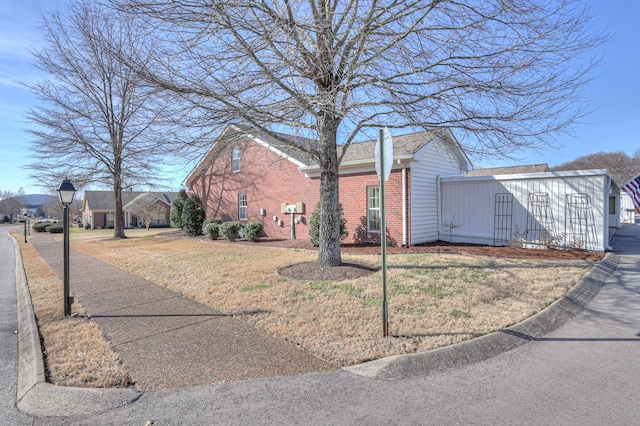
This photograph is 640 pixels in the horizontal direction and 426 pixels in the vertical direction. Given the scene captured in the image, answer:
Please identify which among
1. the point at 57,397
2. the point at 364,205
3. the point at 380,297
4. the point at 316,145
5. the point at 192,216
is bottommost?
the point at 57,397

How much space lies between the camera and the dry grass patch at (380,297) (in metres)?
4.22

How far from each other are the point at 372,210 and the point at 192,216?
12099 millimetres

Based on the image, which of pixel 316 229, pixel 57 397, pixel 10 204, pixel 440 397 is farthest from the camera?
pixel 10 204

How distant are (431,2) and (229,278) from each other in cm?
684

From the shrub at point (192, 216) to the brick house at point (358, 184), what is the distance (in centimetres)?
380

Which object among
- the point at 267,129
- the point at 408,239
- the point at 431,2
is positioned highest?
the point at 431,2

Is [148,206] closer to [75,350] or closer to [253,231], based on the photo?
[253,231]

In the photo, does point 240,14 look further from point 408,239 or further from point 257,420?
point 408,239

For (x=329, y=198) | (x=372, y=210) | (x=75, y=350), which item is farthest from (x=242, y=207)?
(x=75, y=350)

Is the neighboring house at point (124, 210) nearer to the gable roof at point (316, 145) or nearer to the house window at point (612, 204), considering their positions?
the gable roof at point (316, 145)

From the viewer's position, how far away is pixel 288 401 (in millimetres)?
3039

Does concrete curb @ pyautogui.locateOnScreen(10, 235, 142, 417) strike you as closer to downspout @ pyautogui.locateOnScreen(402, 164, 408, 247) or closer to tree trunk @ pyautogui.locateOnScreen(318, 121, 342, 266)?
tree trunk @ pyautogui.locateOnScreen(318, 121, 342, 266)

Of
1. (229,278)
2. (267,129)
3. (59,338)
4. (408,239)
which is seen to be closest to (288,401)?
(59,338)

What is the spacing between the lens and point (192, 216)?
20.1m
